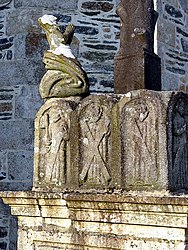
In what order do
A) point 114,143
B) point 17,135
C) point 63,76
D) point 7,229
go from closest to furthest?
1. point 114,143
2. point 63,76
3. point 7,229
4. point 17,135

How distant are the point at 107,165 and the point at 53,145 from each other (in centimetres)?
Result: 37

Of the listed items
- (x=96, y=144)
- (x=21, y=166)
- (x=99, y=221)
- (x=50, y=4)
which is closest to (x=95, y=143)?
(x=96, y=144)

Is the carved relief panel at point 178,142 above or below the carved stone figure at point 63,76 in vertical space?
below

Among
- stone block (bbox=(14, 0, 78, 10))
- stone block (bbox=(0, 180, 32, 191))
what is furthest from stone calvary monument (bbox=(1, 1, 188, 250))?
stone block (bbox=(14, 0, 78, 10))

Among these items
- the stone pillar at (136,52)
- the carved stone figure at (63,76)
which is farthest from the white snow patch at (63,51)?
Answer: the stone pillar at (136,52)

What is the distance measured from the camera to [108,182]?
2.95 m

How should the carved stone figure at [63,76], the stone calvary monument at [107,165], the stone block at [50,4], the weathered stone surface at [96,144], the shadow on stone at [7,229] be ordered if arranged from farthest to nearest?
the stone block at [50,4]
the shadow on stone at [7,229]
the carved stone figure at [63,76]
the weathered stone surface at [96,144]
the stone calvary monument at [107,165]

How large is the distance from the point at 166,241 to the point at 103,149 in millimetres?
645

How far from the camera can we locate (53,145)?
3.12 metres

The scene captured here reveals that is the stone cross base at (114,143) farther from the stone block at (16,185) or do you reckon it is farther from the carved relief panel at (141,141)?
the stone block at (16,185)

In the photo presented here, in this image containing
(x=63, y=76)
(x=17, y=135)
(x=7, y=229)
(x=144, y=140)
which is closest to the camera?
(x=144, y=140)

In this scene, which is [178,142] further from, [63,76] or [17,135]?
[17,135]

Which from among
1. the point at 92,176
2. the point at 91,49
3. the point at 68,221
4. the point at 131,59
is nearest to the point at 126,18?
the point at 131,59

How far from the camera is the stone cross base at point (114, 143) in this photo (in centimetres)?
278
